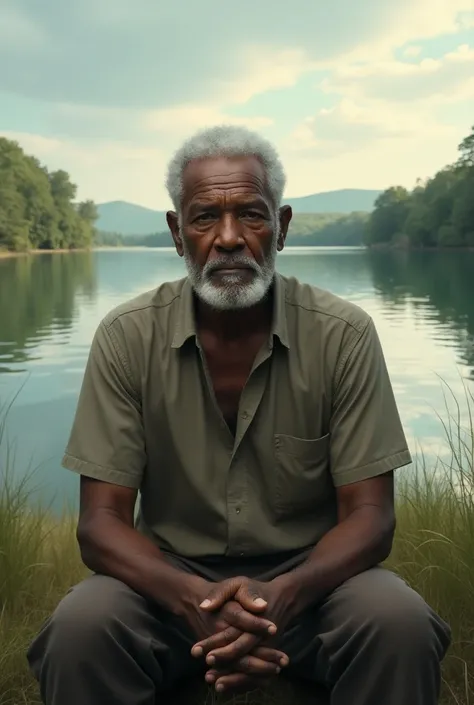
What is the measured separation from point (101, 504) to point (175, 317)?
1.81 ft

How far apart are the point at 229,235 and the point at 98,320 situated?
269 inches

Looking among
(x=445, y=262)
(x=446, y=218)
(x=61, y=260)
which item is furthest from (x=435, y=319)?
(x=61, y=260)

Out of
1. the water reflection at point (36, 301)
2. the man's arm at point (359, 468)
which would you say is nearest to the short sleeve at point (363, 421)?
the man's arm at point (359, 468)

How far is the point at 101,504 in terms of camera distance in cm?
210

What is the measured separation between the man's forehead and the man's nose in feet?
0.30

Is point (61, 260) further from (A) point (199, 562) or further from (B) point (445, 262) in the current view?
(A) point (199, 562)

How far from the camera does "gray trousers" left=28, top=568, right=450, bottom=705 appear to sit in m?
1.81

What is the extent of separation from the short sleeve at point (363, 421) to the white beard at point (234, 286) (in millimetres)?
291

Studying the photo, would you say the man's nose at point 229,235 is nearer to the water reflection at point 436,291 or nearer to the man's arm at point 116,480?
the man's arm at point 116,480

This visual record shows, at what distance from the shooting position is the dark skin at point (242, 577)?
6.10ft

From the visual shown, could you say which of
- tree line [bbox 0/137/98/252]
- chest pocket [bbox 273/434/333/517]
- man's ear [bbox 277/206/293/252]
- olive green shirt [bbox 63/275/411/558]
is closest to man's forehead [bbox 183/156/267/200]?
man's ear [bbox 277/206/293/252]

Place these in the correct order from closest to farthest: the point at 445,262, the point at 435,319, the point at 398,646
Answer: the point at 398,646, the point at 435,319, the point at 445,262

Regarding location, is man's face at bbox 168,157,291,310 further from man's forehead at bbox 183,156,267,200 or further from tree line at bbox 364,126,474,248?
tree line at bbox 364,126,474,248

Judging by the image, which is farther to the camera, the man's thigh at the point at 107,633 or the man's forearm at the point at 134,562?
the man's forearm at the point at 134,562
